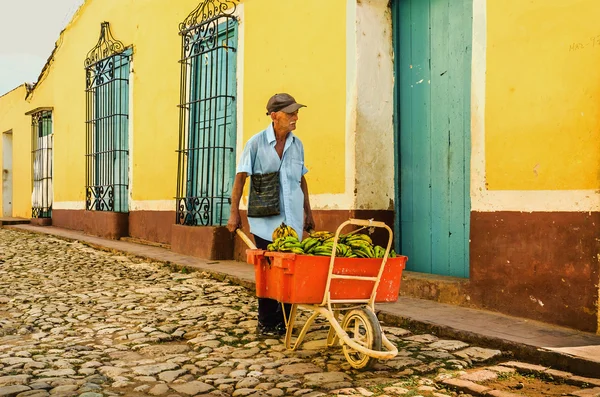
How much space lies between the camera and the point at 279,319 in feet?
16.3

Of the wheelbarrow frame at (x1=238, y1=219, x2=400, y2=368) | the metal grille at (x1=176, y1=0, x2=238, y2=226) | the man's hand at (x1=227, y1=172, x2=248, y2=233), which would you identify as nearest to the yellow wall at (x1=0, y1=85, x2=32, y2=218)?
the metal grille at (x1=176, y1=0, x2=238, y2=226)

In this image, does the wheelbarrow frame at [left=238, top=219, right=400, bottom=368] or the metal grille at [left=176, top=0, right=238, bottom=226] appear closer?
the wheelbarrow frame at [left=238, top=219, right=400, bottom=368]

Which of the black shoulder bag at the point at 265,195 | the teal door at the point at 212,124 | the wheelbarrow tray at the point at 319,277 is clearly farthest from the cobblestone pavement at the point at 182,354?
the teal door at the point at 212,124

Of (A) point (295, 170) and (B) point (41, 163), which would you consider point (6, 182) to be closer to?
(B) point (41, 163)

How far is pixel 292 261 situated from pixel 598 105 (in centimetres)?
254

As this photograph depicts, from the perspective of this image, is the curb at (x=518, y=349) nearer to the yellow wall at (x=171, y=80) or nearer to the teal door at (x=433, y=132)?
the teal door at (x=433, y=132)

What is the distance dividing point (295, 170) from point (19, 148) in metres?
16.1

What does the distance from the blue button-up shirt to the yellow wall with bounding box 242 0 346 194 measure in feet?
6.32

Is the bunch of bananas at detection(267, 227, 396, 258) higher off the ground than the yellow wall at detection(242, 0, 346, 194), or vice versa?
the yellow wall at detection(242, 0, 346, 194)

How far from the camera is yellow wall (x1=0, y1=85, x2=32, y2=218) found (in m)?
18.0

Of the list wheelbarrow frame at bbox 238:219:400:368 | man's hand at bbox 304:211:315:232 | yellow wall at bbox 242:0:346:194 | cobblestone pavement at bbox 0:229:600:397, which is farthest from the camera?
yellow wall at bbox 242:0:346:194

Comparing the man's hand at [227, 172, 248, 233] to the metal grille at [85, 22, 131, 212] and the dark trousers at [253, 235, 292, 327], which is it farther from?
the metal grille at [85, 22, 131, 212]

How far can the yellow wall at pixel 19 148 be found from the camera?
59.2 ft

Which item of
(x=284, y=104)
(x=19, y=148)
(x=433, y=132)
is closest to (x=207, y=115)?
(x=433, y=132)
